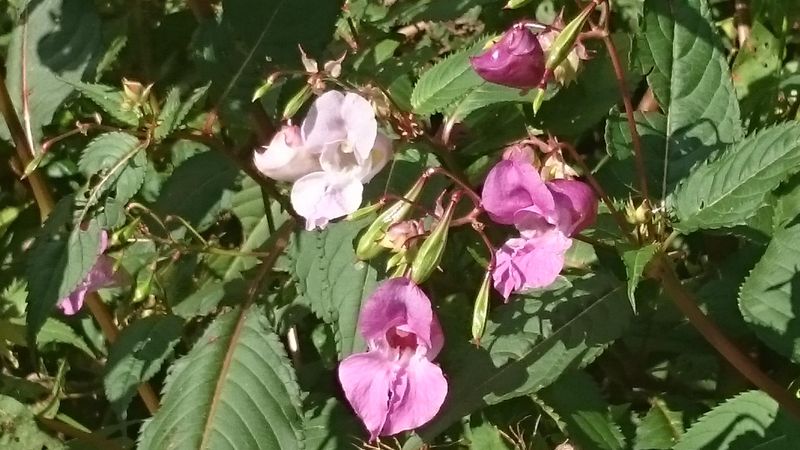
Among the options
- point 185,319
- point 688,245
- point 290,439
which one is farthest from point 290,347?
point 688,245

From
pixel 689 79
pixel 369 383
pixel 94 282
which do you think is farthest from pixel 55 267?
pixel 689 79

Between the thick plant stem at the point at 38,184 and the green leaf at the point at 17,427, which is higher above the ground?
the thick plant stem at the point at 38,184

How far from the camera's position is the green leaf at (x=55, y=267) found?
4.09ft

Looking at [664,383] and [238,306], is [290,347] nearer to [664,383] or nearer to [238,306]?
[238,306]

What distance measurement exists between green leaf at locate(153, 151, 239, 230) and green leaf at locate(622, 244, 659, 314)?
0.71 metres

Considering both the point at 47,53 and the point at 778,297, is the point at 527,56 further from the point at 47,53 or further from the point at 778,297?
the point at 47,53

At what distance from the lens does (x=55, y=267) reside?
1275 millimetres

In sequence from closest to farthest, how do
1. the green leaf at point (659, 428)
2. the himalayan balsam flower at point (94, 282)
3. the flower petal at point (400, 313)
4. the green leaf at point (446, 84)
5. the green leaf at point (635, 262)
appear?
the green leaf at point (635, 262) < the flower petal at point (400, 313) < the green leaf at point (446, 84) < the green leaf at point (659, 428) < the himalayan balsam flower at point (94, 282)

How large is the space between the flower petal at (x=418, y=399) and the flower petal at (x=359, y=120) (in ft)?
0.81

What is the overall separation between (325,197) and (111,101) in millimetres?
367

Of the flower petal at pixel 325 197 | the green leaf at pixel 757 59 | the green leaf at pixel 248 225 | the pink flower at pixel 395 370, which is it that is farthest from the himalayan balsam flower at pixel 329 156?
the green leaf at pixel 757 59

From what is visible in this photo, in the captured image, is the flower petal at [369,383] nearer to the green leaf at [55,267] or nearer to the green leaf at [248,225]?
the green leaf at [55,267]


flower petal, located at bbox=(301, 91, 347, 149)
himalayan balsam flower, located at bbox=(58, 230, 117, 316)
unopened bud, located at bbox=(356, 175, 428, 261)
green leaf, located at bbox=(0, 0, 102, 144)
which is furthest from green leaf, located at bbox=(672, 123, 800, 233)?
green leaf, located at bbox=(0, 0, 102, 144)

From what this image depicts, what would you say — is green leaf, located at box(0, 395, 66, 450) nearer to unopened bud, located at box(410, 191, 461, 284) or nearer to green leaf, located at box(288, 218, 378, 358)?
green leaf, located at box(288, 218, 378, 358)
